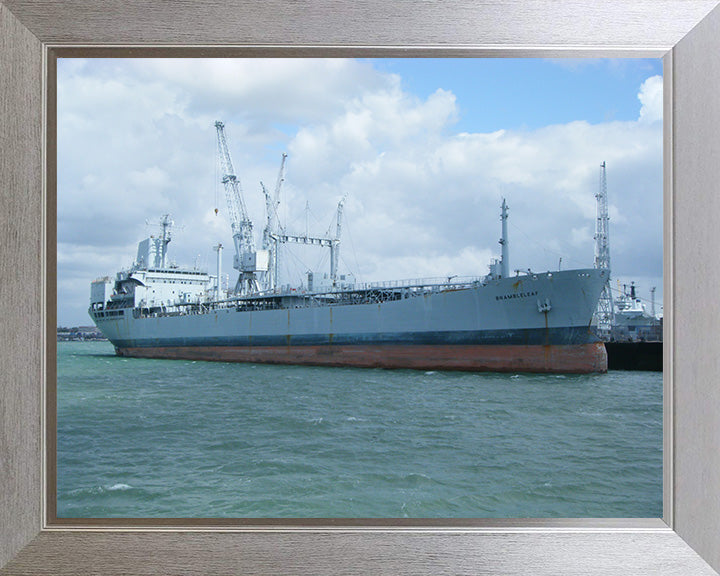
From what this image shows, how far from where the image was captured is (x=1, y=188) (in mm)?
1479

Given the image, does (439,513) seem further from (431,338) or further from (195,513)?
(431,338)

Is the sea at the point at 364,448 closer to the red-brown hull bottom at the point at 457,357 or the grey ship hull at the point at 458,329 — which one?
the red-brown hull bottom at the point at 457,357

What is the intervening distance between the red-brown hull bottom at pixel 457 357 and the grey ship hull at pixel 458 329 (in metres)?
0.02

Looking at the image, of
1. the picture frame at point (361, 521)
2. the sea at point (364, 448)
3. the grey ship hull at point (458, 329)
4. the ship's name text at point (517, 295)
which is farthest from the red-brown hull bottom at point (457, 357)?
A: the picture frame at point (361, 521)

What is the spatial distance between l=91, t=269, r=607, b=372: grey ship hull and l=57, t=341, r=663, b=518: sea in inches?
19.2

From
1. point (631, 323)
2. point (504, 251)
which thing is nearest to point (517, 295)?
point (504, 251)

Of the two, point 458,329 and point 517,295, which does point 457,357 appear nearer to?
point 458,329

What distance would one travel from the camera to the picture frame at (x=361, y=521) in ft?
4.82

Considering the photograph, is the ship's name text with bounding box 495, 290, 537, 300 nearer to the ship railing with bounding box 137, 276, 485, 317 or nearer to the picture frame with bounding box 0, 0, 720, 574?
the ship railing with bounding box 137, 276, 485, 317

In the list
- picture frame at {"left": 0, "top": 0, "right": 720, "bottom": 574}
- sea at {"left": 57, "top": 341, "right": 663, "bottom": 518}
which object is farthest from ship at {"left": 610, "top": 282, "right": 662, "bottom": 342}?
picture frame at {"left": 0, "top": 0, "right": 720, "bottom": 574}

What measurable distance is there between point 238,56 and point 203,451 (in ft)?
13.1

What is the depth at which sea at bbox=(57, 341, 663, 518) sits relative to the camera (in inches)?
123

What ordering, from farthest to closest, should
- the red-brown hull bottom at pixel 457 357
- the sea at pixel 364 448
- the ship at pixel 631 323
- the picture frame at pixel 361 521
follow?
the ship at pixel 631 323 < the red-brown hull bottom at pixel 457 357 < the sea at pixel 364 448 < the picture frame at pixel 361 521

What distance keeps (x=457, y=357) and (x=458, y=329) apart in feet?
1.71
